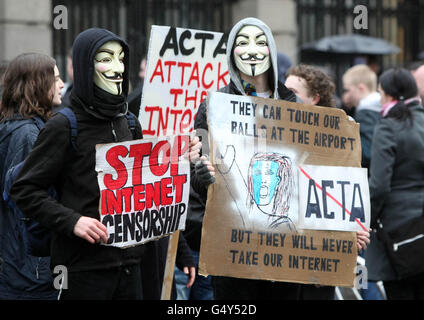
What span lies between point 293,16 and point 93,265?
9.70m

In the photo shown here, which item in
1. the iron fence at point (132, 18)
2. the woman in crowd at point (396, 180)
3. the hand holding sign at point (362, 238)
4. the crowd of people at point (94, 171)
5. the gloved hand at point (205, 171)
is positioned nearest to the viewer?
the crowd of people at point (94, 171)

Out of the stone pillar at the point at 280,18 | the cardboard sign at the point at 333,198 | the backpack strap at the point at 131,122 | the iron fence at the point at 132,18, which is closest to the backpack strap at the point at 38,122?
the backpack strap at the point at 131,122

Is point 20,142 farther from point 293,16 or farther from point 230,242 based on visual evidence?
point 293,16

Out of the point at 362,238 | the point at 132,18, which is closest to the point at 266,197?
the point at 362,238

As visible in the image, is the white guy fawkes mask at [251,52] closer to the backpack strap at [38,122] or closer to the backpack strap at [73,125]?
the backpack strap at [73,125]

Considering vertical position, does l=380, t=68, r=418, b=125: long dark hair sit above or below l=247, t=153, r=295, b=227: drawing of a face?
above

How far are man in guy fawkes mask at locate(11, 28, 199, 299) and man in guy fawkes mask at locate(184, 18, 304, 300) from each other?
443 mm

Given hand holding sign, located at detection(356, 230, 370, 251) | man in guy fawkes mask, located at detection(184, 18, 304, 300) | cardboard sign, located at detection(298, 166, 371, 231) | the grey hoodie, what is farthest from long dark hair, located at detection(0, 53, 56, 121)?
hand holding sign, located at detection(356, 230, 370, 251)

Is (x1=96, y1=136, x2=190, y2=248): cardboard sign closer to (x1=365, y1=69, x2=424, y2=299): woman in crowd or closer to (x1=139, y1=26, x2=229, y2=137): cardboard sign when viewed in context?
(x1=139, y1=26, x2=229, y2=137): cardboard sign

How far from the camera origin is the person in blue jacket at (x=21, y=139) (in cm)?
442

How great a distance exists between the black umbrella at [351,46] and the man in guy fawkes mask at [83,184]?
888 cm

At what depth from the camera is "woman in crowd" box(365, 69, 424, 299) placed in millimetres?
5562

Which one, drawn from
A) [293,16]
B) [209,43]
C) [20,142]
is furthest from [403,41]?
[20,142]

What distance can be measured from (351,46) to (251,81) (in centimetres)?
856
